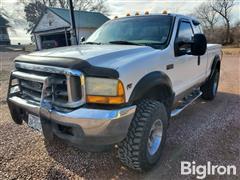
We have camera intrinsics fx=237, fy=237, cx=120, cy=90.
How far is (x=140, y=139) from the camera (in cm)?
269

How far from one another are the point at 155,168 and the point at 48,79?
1.74 metres

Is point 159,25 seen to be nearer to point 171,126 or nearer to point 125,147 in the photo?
point 171,126

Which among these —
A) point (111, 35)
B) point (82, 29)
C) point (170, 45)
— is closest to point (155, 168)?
point (170, 45)

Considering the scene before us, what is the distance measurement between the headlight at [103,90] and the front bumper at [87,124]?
0.12 metres

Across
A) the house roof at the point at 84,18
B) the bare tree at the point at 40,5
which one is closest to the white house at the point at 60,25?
the house roof at the point at 84,18

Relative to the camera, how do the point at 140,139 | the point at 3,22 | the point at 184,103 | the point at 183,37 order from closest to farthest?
the point at 140,139
the point at 183,37
the point at 184,103
the point at 3,22

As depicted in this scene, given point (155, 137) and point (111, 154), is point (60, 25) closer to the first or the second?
point (111, 154)

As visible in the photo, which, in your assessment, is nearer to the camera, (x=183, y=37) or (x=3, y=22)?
(x=183, y=37)

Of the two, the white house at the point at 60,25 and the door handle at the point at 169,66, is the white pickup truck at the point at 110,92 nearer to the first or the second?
the door handle at the point at 169,66

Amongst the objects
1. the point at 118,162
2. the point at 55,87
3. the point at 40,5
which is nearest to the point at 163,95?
the point at 118,162

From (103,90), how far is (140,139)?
2.44ft

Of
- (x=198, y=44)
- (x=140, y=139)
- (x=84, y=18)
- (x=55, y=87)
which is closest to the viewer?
(x=55, y=87)

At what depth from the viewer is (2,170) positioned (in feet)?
9.93

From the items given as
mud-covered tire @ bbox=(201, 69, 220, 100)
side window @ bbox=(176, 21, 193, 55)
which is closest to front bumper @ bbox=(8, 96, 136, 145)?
side window @ bbox=(176, 21, 193, 55)
